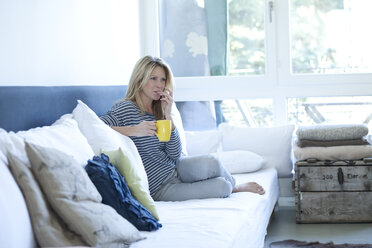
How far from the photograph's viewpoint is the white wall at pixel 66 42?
2524 millimetres

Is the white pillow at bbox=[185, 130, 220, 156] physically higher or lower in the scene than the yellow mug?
lower

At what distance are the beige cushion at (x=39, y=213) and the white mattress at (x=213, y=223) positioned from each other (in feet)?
0.99

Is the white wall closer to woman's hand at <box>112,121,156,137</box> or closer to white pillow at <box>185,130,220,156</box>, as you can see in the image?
woman's hand at <box>112,121,156,137</box>

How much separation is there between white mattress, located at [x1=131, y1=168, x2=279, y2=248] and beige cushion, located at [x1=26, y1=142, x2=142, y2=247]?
0.17 m

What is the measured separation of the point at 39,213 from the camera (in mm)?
1724

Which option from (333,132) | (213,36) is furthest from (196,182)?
(213,36)

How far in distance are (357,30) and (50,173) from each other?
3225 mm

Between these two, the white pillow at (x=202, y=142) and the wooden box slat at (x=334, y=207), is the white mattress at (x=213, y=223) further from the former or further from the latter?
the white pillow at (x=202, y=142)

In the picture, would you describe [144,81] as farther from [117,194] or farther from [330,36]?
[330,36]

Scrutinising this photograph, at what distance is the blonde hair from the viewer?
3.22 meters

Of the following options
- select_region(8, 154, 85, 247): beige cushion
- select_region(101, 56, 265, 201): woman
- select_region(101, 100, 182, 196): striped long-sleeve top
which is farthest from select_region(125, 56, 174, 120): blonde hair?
select_region(8, 154, 85, 247): beige cushion

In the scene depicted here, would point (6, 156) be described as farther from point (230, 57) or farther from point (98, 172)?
point (230, 57)

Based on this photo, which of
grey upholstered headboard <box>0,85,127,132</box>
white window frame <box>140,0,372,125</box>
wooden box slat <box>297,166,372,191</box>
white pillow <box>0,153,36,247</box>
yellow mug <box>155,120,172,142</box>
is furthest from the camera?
white window frame <box>140,0,372,125</box>

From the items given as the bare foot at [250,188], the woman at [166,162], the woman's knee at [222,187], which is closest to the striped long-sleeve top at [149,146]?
the woman at [166,162]
